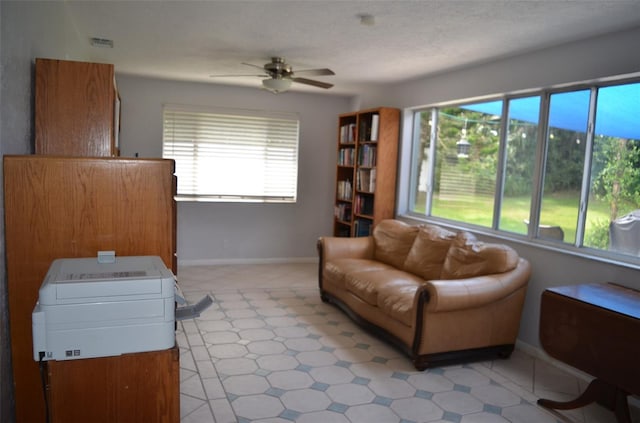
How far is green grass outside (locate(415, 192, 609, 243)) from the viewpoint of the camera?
359 centimetres

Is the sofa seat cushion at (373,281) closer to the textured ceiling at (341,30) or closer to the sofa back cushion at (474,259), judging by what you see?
the sofa back cushion at (474,259)

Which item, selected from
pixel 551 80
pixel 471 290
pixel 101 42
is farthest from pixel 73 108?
pixel 551 80

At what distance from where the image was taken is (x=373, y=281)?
3.97m

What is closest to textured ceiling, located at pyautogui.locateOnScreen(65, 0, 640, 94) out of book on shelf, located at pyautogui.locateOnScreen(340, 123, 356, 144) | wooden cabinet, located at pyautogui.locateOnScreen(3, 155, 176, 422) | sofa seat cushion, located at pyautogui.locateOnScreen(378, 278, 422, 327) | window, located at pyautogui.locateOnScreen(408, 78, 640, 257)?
window, located at pyautogui.locateOnScreen(408, 78, 640, 257)

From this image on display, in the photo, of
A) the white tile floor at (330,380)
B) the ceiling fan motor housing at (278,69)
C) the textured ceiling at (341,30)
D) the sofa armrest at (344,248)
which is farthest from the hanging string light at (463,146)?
the white tile floor at (330,380)

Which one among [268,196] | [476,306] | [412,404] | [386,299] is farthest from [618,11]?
[268,196]

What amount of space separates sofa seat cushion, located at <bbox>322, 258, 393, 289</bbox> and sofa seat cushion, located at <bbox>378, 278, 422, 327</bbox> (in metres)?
0.58

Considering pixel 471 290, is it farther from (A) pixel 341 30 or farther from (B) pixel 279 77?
(B) pixel 279 77

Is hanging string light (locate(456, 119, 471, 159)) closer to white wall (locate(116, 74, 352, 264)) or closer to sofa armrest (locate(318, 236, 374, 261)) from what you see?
sofa armrest (locate(318, 236, 374, 261))

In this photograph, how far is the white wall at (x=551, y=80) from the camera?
10.4 feet

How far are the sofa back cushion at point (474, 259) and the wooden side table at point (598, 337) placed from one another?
2.07 ft

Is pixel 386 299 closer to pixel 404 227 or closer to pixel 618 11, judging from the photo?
pixel 404 227

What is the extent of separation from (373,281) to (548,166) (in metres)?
1.68

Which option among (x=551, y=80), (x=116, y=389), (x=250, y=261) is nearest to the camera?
(x=116, y=389)
